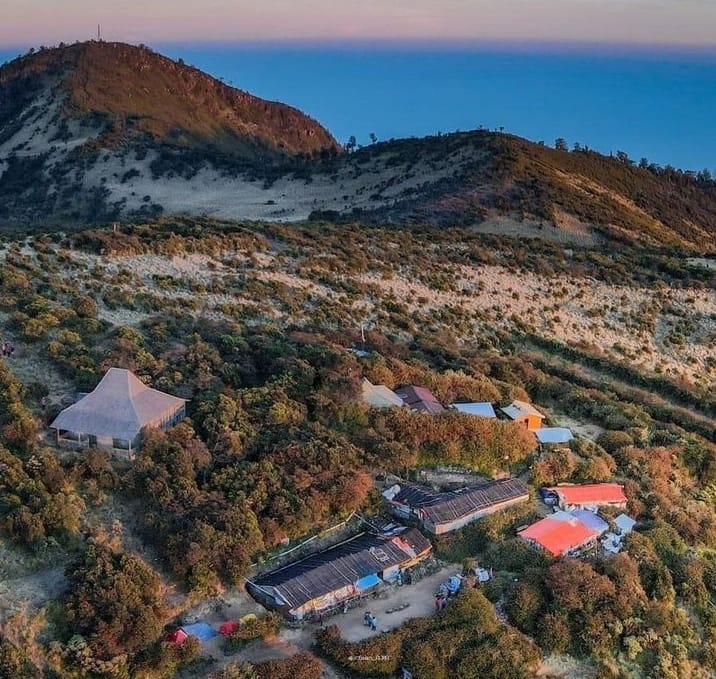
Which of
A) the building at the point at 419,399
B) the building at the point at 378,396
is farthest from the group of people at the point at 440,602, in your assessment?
the building at the point at 419,399

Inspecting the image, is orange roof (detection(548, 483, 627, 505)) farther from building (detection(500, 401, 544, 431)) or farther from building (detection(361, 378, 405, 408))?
building (detection(361, 378, 405, 408))

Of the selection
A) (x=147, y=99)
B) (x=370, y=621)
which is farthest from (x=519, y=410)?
(x=147, y=99)

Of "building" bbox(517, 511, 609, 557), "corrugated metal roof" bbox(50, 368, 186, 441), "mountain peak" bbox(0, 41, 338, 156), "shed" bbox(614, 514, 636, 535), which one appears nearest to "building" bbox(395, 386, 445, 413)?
"building" bbox(517, 511, 609, 557)

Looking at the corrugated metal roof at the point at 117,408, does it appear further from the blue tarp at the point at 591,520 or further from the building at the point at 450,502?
the blue tarp at the point at 591,520

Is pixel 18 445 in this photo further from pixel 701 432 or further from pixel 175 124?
pixel 175 124

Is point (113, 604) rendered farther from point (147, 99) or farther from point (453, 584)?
point (147, 99)

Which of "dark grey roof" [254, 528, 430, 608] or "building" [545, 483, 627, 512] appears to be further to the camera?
"building" [545, 483, 627, 512]
